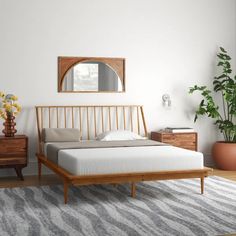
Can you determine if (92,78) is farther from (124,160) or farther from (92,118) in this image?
(124,160)

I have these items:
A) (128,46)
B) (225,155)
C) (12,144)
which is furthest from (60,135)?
(225,155)

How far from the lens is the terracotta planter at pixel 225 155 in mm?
7117

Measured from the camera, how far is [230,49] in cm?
767

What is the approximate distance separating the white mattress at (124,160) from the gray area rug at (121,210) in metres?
0.33

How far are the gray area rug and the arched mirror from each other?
165 cm

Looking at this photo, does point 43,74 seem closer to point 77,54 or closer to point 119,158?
point 77,54

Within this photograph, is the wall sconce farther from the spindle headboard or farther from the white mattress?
the white mattress

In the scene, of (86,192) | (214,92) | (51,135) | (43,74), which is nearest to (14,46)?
(43,74)

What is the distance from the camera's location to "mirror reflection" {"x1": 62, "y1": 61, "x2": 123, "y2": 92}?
6.81 m

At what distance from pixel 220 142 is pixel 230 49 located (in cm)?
145

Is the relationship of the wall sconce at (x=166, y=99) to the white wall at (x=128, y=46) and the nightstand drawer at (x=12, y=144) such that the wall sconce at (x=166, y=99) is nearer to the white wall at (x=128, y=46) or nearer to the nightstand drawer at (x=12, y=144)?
the white wall at (x=128, y=46)

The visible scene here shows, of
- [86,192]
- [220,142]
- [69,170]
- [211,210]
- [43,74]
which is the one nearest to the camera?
[211,210]

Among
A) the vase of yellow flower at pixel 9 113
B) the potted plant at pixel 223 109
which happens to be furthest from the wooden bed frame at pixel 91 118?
the potted plant at pixel 223 109

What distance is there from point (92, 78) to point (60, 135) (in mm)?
1064
